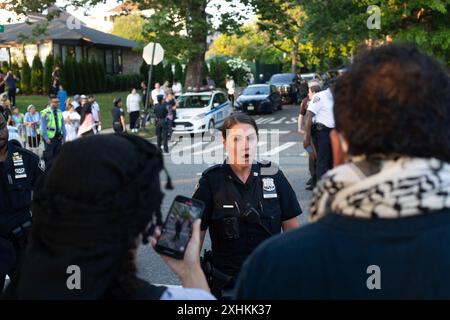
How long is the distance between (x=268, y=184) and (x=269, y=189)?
3 cm

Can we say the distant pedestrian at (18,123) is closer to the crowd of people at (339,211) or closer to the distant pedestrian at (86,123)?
the distant pedestrian at (86,123)

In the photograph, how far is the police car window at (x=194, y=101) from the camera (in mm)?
23094

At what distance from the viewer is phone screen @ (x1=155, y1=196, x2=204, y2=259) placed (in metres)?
2.21

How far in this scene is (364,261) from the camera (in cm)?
163

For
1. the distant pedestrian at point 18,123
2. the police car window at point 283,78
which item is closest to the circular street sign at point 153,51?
the distant pedestrian at point 18,123

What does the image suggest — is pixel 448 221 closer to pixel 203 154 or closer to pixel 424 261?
pixel 424 261

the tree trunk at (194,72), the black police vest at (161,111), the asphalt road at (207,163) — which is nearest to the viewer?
the asphalt road at (207,163)

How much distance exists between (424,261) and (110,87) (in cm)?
4376

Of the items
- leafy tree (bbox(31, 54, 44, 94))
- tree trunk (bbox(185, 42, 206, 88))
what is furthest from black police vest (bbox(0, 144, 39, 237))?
leafy tree (bbox(31, 54, 44, 94))

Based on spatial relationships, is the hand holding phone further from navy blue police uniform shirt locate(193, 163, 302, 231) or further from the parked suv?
the parked suv

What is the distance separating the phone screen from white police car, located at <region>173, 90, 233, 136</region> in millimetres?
19524

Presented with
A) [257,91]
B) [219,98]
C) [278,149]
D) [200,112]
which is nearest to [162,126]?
[278,149]

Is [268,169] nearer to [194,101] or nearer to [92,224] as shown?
[92,224]

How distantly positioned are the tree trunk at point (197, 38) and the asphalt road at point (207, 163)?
5.30 metres
